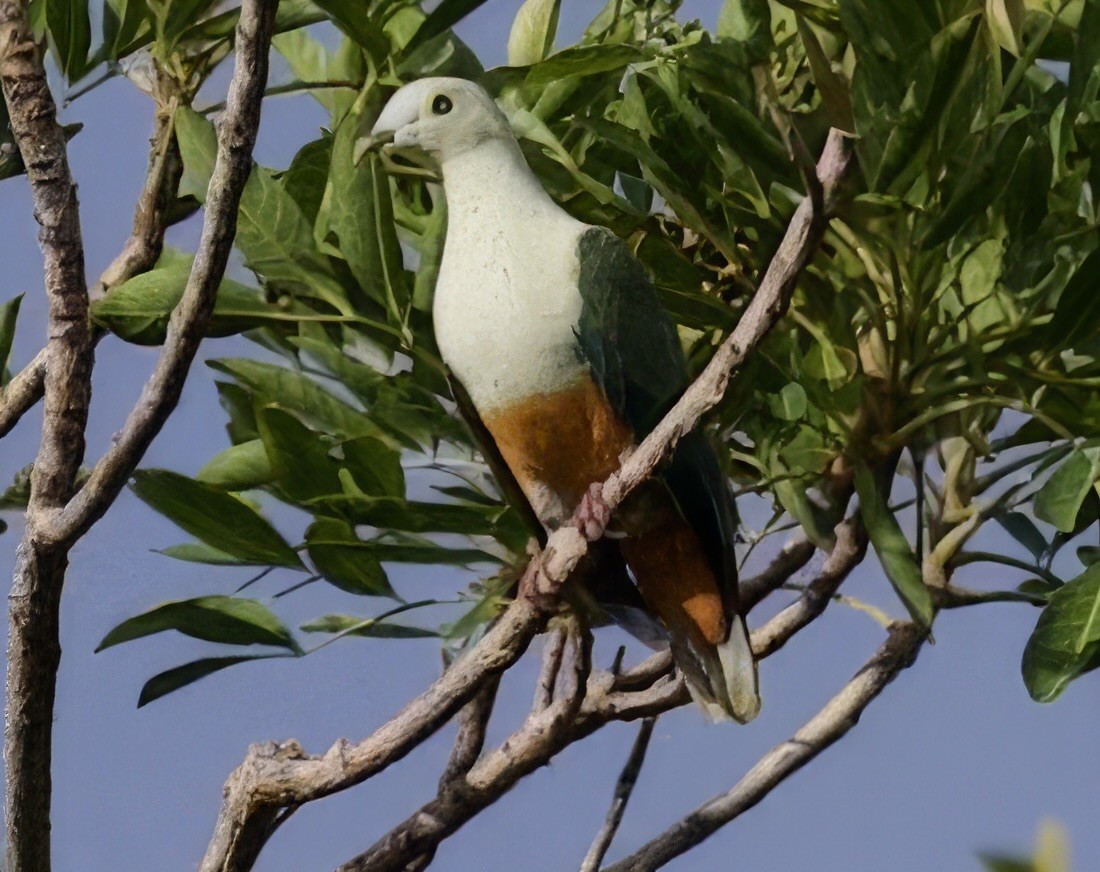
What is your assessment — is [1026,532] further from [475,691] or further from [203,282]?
[203,282]

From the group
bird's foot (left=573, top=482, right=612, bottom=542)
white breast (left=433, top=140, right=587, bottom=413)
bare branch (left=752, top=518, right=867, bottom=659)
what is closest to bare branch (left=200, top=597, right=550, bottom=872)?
bird's foot (left=573, top=482, right=612, bottom=542)

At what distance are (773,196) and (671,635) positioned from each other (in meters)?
0.46

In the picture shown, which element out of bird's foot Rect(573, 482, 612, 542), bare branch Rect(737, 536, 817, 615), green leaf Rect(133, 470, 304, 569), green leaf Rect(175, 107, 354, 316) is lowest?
bare branch Rect(737, 536, 817, 615)

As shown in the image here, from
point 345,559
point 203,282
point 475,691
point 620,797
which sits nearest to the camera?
point 203,282

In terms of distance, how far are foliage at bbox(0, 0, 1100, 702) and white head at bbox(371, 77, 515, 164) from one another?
0.04 metres

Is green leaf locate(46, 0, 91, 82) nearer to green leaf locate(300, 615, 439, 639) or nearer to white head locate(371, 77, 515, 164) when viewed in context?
white head locate(371, 77, 515, 164)

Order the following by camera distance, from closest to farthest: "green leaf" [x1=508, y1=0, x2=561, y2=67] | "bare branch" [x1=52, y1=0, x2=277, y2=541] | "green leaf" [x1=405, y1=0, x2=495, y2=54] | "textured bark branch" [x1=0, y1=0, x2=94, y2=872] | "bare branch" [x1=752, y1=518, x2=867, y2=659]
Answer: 1. "bare branch" [x1=52, y1=0, x2=277, y2=541]
2. "textured bark branch" [x1=0, y1=0, x2=94, y2=872]
3. "green leaf" [x1=405, y1=0, x2=495, y2=54]
4. "bare branch" [x1=752, y1=518, x2=867, y2=659]
5. "green leaf" [x1=508, y1=0, x2=561, y2=67]

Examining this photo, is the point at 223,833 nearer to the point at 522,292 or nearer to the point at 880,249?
the point at 522,292

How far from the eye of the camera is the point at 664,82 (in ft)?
3.97

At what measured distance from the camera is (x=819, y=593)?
133 centimetres

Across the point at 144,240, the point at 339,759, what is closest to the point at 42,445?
the point at 144,240

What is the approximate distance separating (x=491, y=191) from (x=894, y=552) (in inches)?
18.9

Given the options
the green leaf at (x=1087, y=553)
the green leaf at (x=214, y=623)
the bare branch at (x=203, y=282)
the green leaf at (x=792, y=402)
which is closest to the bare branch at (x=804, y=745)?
the green leaf at (x=1087, y=553)

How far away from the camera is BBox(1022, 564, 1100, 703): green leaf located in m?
1.10
